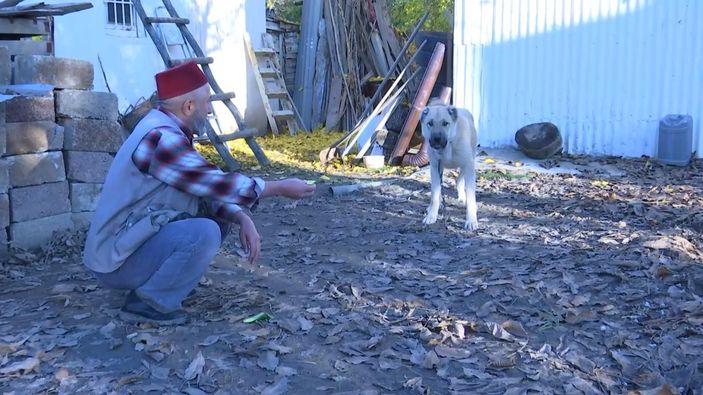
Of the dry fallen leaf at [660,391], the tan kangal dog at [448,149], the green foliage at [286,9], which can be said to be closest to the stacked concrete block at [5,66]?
the tan kangal dog at [448,149]

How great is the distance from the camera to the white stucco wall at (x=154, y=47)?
1138 centimetres

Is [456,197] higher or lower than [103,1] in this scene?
lower

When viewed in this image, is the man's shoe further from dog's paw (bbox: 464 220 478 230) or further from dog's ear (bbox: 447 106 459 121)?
dog's ear (bbox: 447 106 459 121)

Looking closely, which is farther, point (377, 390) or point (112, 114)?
point (112, 114)

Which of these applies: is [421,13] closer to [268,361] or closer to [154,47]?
[154,47]

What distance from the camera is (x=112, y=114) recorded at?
6836 millimetres

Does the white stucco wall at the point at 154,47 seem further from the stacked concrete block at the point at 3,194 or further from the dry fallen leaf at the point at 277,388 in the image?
the dry fallen leaf at the point at 277,388

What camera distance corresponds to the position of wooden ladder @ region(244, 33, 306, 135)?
1455 centimetres

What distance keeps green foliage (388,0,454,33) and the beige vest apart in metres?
18.4

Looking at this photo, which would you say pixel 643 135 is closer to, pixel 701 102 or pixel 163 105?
pixel 701 102

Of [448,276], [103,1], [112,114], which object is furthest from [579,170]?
[103,1]

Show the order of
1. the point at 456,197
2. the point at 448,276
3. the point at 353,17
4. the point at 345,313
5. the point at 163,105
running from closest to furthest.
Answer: the point at 163,105, the point at 345,313, the point at 448,276, the point at 456,197, the point at 353,17

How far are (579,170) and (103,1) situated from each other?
7589 millimetres

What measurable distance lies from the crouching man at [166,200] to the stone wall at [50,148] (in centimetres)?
216
